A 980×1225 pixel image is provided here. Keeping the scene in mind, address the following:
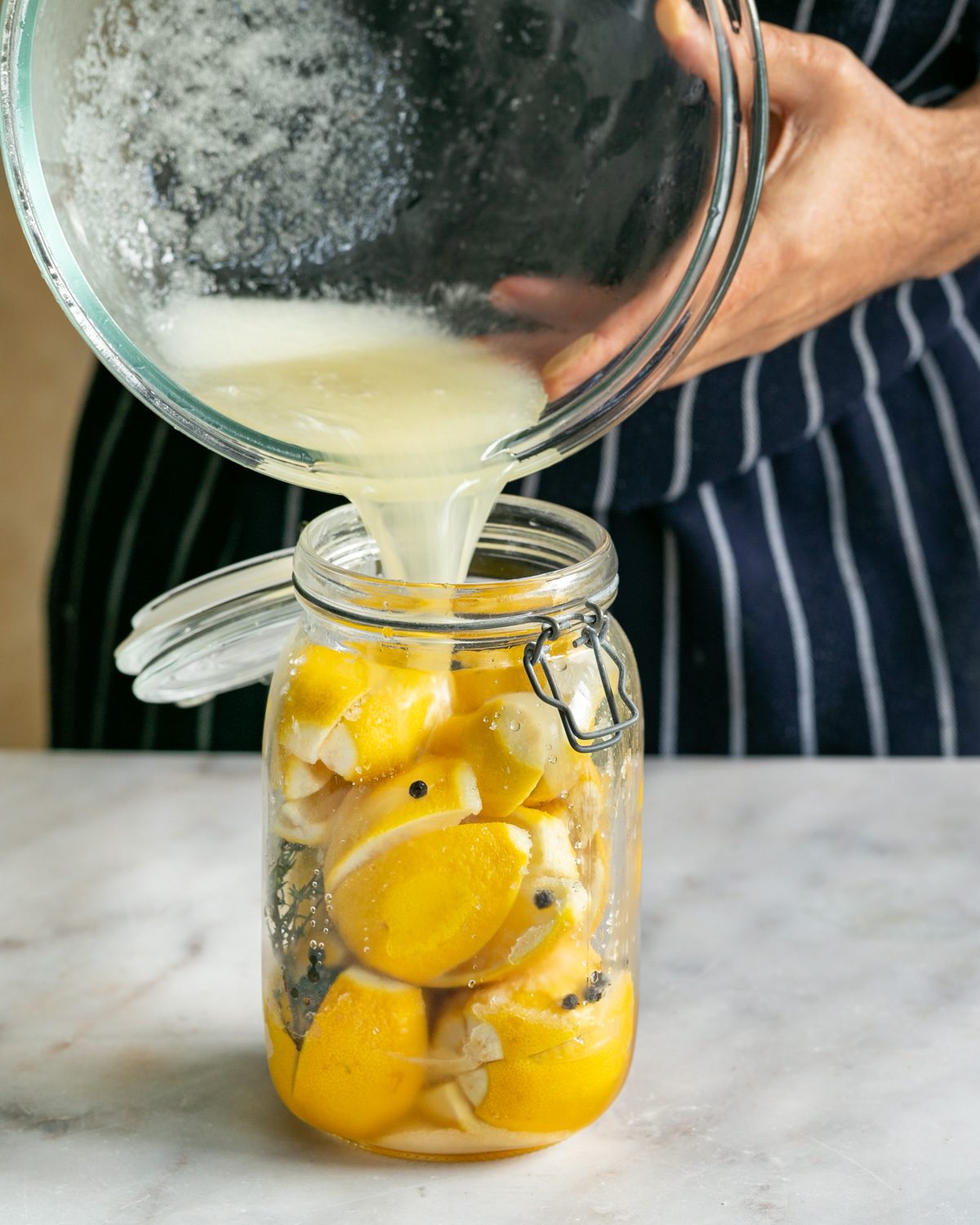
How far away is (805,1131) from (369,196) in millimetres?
349

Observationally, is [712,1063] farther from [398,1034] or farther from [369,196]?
[369,196]

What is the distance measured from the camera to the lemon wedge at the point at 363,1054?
478 mm

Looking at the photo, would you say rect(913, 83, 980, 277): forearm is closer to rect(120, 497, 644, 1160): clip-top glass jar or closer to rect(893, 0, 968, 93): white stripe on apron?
rect(893, 0, 968, 93): white stripe on apron

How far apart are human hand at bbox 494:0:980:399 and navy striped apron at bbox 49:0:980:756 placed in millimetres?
55

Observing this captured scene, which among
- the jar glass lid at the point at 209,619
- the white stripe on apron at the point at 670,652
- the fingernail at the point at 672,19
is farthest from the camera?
the white stripe on apron at the point at 670,652

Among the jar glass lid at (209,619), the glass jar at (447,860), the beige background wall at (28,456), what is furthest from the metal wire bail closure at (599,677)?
the beige background wall at (28,456)

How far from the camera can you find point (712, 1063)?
0.57 metres

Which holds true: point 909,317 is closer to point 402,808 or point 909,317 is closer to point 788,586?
point 788,586

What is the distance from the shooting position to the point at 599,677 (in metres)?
0.51

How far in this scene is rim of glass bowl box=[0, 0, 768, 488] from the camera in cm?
45

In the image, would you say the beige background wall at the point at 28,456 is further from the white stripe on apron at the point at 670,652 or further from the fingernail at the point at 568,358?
the fingernail at the point at 568,358

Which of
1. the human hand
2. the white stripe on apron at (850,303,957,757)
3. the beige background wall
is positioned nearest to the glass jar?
the human hand

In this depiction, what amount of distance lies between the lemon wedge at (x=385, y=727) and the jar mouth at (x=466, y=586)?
0.7 inches

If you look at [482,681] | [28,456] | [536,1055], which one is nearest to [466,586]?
[482,681]
